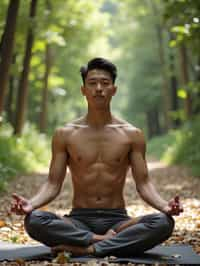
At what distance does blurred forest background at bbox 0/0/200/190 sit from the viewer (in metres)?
13.3

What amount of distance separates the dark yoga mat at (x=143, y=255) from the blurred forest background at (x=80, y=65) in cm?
495

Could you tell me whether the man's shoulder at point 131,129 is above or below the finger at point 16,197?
above

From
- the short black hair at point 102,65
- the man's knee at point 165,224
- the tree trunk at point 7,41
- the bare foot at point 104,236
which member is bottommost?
the bare foot at point 104,236

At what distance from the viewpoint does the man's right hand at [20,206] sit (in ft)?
14.8

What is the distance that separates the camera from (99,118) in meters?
5.16

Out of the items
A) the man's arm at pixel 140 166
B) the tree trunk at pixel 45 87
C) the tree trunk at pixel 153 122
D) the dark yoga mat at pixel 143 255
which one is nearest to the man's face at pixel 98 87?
the man's arm at pixel 140 166

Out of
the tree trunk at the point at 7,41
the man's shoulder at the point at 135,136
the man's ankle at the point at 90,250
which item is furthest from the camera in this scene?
the tree trunk at the point at 7,41

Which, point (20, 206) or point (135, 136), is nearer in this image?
point (20, 206)

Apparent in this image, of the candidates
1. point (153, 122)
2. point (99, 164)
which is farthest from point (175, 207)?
point (153, 122)

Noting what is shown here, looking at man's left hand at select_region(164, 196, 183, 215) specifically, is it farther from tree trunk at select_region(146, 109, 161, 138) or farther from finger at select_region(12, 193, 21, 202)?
tree trunk at select_region(146, 109, 161, 138)

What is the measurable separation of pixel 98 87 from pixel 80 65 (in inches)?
1132

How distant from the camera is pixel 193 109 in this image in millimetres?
23594

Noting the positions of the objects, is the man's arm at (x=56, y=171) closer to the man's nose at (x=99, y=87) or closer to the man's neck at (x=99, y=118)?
the man's neck at (x=99, y=118)

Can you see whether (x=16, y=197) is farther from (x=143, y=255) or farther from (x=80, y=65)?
(x=80, y=65)
